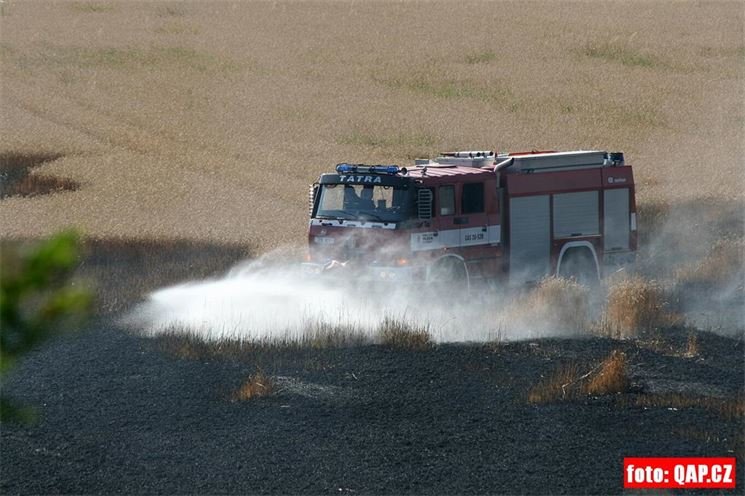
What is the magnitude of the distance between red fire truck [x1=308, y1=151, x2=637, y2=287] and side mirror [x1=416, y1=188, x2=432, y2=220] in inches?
0.5

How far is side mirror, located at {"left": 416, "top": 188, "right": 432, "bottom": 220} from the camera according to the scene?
50.8 ft

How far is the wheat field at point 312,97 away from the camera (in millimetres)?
26391

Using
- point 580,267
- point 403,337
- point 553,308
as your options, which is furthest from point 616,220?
point 403,337

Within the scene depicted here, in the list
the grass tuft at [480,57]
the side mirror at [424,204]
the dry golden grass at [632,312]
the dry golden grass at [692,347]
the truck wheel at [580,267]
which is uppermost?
the grass tuft at [480,57]

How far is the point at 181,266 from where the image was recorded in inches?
739

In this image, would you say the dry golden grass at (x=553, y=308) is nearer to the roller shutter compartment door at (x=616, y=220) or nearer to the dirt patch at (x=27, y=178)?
the roller shutter compartment door at (x=616, y=220)

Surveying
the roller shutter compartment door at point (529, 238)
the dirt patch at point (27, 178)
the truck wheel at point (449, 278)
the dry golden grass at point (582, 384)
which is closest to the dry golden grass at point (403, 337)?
the dry golden grass at point (582, 384)

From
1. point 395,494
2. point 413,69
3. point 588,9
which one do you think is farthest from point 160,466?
point 588,9

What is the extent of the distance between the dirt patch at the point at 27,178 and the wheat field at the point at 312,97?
0.31 meters

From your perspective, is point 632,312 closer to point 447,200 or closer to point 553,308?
point 553,308

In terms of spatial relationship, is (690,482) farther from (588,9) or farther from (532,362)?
(588,9)

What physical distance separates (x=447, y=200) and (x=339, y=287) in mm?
2024

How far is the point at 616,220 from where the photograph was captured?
18.3 metres

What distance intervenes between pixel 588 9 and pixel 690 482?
4590cm
